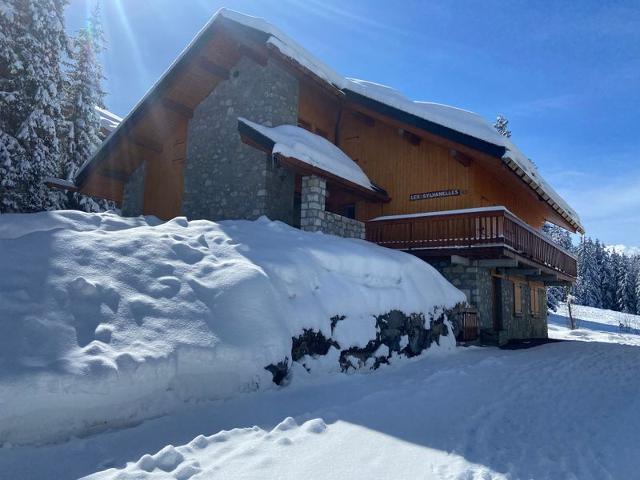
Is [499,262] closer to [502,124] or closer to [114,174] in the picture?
[114,174]

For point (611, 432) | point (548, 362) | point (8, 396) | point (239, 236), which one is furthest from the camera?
point (548, 362)

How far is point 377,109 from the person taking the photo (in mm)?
14453

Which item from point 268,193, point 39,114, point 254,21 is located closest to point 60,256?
point 268,193

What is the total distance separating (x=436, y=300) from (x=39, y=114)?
1739 cm

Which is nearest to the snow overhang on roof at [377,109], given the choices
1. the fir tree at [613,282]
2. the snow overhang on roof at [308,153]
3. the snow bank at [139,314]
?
the snow overhang on roof at [308,153]

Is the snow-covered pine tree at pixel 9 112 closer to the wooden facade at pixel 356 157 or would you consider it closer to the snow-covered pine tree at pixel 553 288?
the wooden facade at pixel 356 157

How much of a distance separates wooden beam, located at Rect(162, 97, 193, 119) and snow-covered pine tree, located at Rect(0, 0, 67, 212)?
22.1ft

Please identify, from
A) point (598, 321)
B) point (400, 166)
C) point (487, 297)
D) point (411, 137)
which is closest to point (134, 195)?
point (400, 166)

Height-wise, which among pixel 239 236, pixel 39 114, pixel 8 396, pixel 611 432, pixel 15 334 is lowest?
pixel 611 432

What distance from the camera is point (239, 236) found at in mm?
7785

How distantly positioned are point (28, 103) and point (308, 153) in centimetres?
1346

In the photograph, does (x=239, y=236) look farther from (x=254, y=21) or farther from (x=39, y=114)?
(x=39, y=114)

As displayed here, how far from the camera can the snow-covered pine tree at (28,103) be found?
1752 cm

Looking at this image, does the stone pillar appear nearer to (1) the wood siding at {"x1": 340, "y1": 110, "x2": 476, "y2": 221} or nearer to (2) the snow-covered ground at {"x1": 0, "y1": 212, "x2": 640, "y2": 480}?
(1) the wood siding at {"x1": 340, "y1": 110, "x2": 476, "y2": 221}
